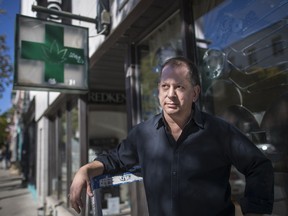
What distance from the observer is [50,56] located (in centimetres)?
452

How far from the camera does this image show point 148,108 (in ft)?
12.9

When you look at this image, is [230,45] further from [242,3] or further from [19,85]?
[19,85]

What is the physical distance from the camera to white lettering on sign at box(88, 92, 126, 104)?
7.15 meters

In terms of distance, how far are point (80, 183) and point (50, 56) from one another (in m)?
3.32

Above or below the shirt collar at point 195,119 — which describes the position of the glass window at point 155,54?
above

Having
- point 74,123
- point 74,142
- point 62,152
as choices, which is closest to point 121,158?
point 74,123

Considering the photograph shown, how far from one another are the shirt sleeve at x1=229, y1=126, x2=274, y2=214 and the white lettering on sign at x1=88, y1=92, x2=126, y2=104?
19.0 feet

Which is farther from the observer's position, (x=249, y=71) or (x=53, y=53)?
(x=53, y=53)

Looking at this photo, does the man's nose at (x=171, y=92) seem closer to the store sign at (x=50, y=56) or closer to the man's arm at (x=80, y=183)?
the man's arm at (x=80, y=183)

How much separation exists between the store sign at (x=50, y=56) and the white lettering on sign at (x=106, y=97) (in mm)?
2332

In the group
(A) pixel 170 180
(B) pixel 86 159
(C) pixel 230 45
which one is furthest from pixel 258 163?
(B) pixel 86 159

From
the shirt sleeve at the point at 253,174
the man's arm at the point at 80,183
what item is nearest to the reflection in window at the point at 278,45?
the shirt sleeve at the point at 253,174

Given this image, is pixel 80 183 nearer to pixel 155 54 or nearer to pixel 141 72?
pixel 155 54

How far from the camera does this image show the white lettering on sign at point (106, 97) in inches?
282
